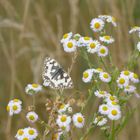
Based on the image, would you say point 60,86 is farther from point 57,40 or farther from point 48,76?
point 57,40

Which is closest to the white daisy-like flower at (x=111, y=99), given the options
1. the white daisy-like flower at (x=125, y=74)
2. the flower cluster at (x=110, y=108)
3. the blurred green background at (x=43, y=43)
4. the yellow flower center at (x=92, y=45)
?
the flower cluster at (x=110, y=108)

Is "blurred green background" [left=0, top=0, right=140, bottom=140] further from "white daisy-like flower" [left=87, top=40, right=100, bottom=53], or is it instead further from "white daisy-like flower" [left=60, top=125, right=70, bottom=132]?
"white daisy-like flower" [left=60, top=125, right=70, bottom=132]

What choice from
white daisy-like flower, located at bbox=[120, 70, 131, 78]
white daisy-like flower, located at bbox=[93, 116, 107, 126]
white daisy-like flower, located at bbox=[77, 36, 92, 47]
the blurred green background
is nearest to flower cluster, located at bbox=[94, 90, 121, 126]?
white daisy-like flower, located at bbox=[93, 116, 107, 126]

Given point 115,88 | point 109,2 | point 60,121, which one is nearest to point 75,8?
point 109,2

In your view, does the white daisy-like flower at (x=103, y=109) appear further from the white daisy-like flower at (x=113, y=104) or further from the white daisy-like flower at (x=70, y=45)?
the white daisy-like flower at (x=70, y=45)

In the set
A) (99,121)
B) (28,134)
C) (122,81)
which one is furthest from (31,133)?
(122,81)

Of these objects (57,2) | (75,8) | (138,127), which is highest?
(57,2)
